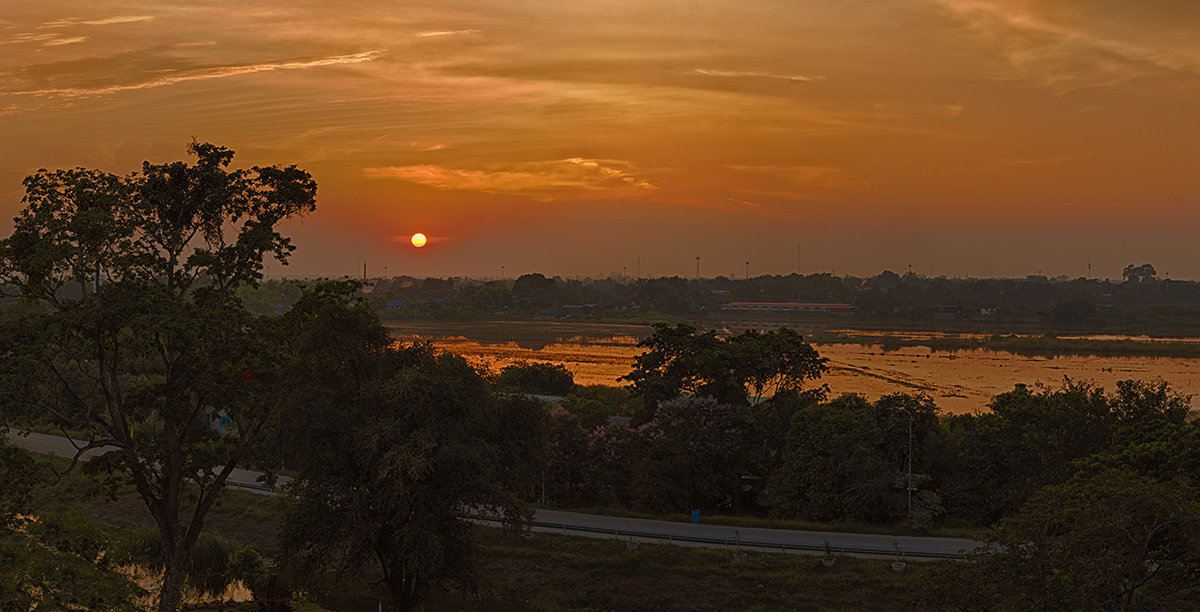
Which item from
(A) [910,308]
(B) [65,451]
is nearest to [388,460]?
(B) [65,451]

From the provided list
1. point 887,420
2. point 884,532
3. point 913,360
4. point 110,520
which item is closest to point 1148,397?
point 887,420

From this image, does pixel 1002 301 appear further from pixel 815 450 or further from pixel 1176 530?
pixel 1176 530

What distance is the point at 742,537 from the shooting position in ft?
115

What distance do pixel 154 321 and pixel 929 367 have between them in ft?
281

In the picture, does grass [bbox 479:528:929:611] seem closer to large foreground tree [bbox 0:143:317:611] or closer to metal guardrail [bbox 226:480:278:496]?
large foreground tree [bbox 0:143:317:611]

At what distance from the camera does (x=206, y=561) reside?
32.5 meters

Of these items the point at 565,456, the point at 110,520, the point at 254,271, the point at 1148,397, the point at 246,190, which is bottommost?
the point at 110,520

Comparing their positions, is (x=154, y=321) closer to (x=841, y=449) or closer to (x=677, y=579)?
(x=677, y=579)

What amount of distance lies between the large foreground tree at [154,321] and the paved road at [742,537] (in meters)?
15.6

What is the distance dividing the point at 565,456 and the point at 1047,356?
8066cm

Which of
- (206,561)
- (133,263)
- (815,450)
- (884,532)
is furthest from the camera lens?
(815,450)

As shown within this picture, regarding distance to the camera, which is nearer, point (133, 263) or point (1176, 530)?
point (1176, 530)

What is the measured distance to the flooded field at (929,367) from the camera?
76.6 meters

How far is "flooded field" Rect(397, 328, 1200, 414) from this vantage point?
251 feet
